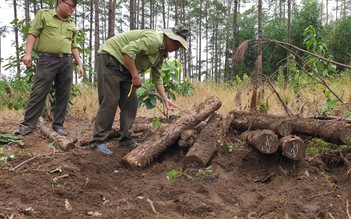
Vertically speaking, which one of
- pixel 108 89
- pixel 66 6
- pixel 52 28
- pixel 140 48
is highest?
pixel 66 6

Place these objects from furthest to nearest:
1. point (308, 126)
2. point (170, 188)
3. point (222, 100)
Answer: point (222, 100) < point (308, 126) < point (170, 188)

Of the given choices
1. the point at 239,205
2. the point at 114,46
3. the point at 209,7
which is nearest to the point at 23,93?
the point at 114,46

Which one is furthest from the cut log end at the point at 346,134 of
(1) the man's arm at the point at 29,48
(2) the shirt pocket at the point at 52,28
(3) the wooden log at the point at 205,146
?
(1) the man's arm at the point at 29,48

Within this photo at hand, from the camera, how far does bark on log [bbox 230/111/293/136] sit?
3.58m

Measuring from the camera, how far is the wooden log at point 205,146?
3621mm

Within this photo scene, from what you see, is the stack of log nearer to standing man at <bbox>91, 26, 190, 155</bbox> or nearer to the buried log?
the buried log

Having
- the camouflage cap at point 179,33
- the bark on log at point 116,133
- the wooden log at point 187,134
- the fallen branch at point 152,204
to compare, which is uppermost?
the camouflage cap at point 179,33

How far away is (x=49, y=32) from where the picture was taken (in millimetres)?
4238

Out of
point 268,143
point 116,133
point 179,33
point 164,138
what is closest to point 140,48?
point 179,33

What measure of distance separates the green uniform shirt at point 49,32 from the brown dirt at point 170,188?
4.26 feet

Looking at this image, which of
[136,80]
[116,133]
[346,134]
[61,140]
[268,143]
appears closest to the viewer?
[346,134]

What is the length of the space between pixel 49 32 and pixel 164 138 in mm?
2007

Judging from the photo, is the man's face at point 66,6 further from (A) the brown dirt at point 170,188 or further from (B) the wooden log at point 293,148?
(B) the wooden log at point 293,148

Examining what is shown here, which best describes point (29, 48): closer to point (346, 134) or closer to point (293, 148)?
point (293, 148)
